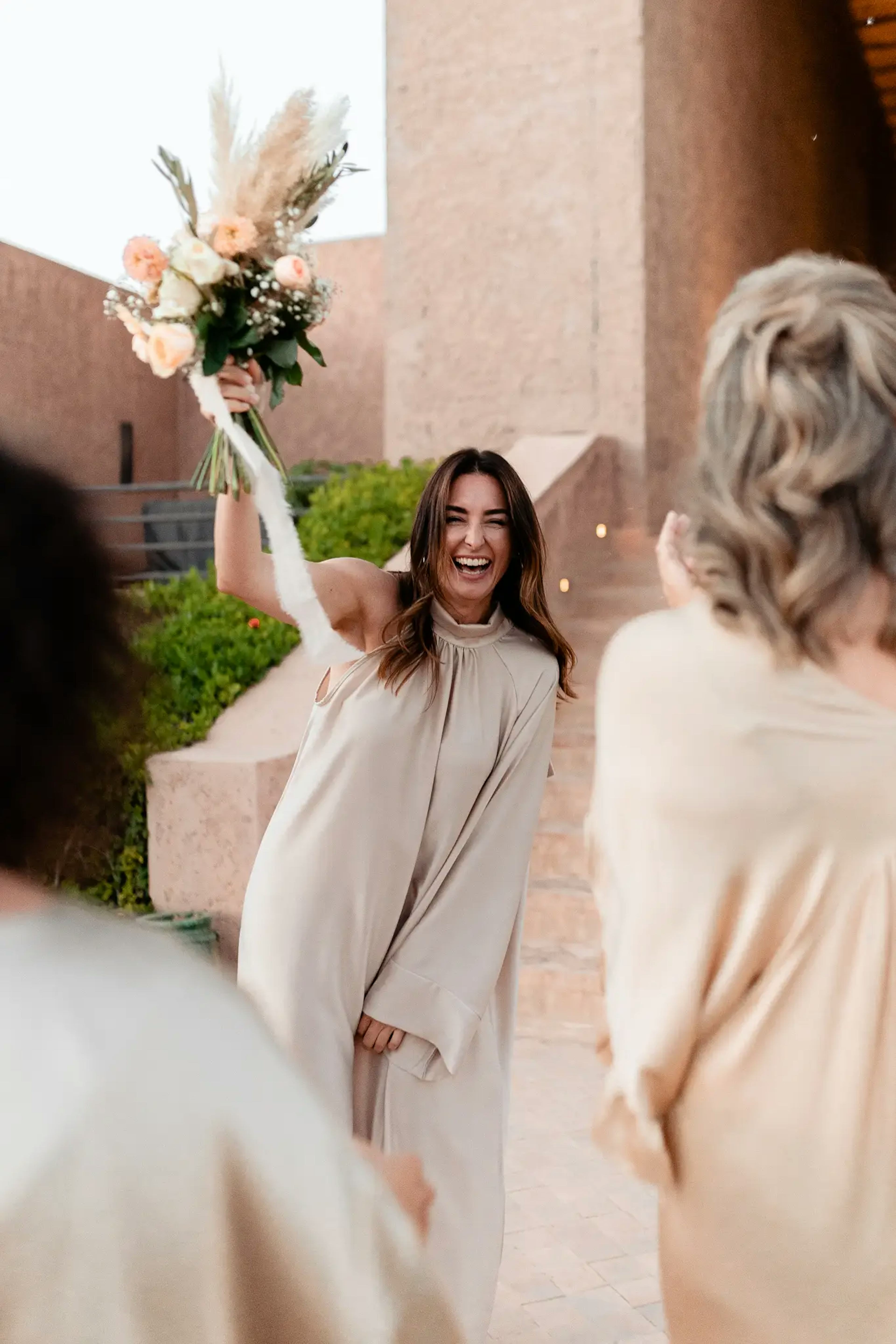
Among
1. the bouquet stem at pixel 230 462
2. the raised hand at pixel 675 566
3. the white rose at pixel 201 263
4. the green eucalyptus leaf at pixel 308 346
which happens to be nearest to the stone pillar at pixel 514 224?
the green eucalyptus leaf at pixel 308 346

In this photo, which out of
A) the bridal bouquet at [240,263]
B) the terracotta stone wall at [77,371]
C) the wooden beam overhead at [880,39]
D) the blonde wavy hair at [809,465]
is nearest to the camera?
the blonde wavy hair at [809,465]

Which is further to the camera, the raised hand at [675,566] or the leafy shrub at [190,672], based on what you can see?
the leafy shrub at [190,672]

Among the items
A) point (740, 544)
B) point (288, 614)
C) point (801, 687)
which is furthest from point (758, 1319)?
point (288, 614)

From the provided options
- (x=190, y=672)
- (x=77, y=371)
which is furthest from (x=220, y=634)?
(x=77, y=371)

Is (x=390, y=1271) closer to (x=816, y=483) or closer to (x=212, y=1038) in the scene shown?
(x=212, y=1038)

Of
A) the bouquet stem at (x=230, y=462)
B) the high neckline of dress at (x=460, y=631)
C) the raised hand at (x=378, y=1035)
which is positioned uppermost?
the bouquet stem at (x=230, y=462)

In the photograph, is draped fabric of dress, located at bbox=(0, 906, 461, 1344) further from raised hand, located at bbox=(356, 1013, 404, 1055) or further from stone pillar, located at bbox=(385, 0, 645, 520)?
stone pillar, located at bbox=(385, 0, 645, 520)

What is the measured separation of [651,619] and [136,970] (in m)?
0.94

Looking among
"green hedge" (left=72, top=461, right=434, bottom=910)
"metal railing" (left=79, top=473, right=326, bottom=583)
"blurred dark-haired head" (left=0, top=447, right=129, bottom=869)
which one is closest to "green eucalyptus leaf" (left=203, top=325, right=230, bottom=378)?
"green hedge" (left=72, top=461, right=434, bottom=910)

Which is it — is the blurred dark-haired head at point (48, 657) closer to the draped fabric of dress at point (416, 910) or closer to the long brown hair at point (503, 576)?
the draped fabric of dress at point (416, 910)

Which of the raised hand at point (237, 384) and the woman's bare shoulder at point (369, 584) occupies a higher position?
the raised hand at point (237, 384)

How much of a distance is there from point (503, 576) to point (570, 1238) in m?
1.92

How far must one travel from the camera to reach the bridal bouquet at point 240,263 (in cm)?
243

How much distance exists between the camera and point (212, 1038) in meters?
0.82
